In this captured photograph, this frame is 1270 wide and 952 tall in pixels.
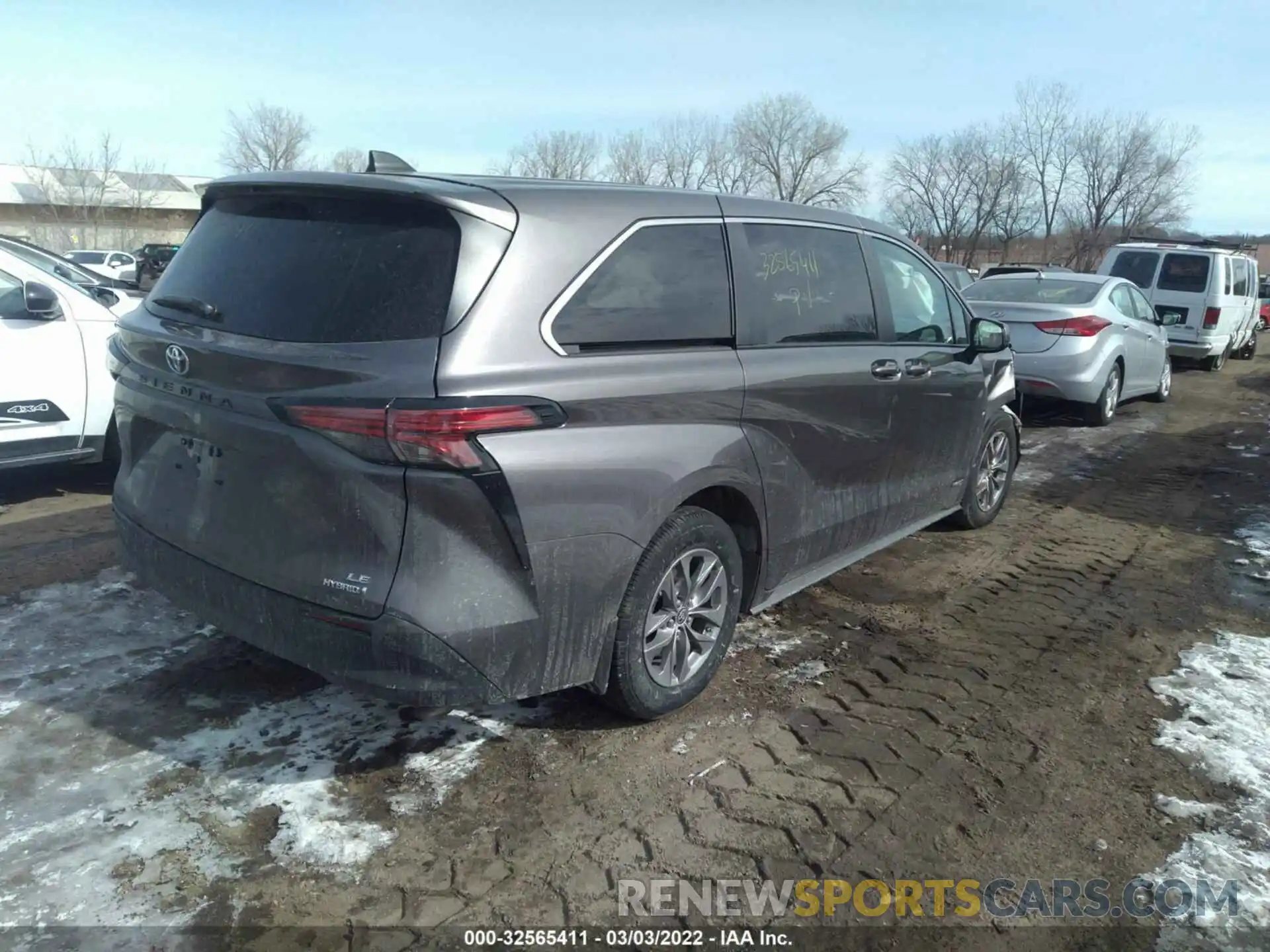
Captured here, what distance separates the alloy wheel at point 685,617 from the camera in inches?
135

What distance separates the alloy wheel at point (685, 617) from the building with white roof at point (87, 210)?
46583mm

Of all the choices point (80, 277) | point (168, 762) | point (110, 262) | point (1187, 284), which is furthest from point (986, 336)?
point (110, 262)

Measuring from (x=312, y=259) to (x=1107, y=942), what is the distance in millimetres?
3059

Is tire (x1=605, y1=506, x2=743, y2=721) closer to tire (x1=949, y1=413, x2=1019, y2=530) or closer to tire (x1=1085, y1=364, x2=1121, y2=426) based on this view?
tire (x1=949, y1=413, x2=1019, y2=530)

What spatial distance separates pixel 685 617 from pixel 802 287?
5.09 ft

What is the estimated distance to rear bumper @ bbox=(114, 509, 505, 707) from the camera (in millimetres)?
2775

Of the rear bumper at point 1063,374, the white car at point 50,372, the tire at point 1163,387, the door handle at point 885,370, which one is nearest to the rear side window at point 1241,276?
the tire at point 1163,387

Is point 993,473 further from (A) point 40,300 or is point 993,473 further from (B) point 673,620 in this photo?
(A) point 40,300

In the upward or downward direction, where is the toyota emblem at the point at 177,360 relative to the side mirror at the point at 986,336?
A: downward

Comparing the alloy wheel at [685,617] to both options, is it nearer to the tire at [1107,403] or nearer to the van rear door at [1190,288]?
the tire at [1107,403]

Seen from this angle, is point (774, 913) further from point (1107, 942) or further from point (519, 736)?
point (519, 736)

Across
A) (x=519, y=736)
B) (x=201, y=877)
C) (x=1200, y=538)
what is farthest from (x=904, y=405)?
(x=201, y=877)

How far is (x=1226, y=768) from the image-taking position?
339 centimetres

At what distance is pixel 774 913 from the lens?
2652 millimetres
